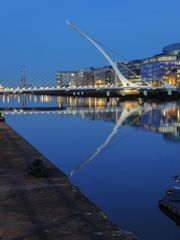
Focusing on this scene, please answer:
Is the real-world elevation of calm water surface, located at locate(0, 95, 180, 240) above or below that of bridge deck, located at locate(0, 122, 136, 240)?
below

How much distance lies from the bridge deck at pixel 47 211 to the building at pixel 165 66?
400ft

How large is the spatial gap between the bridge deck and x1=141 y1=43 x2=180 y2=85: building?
4797 inches

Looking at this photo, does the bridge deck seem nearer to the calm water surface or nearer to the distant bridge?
the calm water surface

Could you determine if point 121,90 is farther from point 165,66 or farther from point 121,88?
point 165,66

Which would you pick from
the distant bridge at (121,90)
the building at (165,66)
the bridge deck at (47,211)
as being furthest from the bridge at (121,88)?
the bridge deck at (47,211)

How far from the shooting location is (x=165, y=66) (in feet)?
472

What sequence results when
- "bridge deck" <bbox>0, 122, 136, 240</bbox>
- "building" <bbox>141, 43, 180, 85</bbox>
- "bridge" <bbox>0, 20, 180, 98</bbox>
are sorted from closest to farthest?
"bridge deck" <bbox>0, 122, 136, 240</bbox>
"bridge" <bbox>0, 20, 180, 98</bbox>
"building" <bbox>141, 43, 180, 85</bbox>

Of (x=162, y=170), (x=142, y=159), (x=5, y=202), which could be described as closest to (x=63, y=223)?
(x=5, y=202)

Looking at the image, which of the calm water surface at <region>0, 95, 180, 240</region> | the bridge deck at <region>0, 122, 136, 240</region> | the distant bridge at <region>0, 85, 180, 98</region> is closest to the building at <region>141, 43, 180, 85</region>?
the distant bridge at <region>0, 85, 180, 98</region>

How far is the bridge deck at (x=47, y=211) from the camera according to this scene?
19.9 feet

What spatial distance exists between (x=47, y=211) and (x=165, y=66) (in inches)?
5490

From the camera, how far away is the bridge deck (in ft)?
19.9

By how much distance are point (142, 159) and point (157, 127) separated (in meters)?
14.8

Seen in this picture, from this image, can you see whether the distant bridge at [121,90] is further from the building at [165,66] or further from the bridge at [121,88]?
the building at [165,66]
